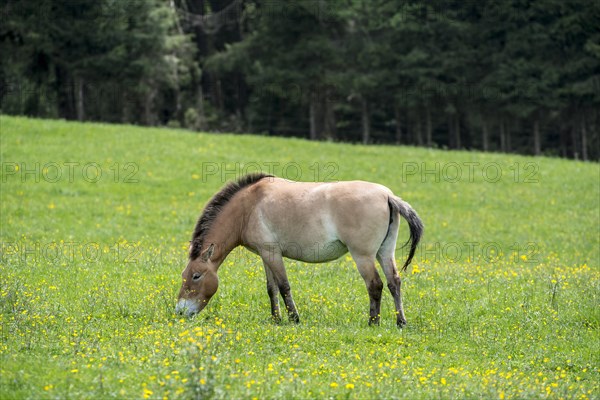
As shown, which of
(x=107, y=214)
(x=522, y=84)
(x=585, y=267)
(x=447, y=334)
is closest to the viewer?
(x=447, y=334)

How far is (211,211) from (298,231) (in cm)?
150

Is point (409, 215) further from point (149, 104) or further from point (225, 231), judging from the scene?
point (149, 104)

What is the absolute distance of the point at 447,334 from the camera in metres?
11.5

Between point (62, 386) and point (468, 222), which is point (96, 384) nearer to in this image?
point (62, 386)

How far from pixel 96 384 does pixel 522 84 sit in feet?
143

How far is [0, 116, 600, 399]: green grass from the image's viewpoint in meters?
8.70

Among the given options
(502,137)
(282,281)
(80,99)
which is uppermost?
(282,281)

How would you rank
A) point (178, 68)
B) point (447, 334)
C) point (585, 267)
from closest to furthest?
point (447, 334) → point (585, 267) → point (178, 68)

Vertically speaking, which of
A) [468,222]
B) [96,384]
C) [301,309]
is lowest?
[468,222]

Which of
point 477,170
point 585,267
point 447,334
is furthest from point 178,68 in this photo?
point 447,334

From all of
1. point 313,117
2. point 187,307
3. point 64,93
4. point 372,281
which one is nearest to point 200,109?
point 313,117

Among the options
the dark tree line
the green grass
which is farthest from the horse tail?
the dark tree line

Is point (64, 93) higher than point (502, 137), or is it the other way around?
point (64, 93)

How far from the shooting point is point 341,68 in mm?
54875
